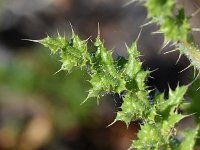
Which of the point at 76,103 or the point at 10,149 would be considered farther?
the point at 10,149

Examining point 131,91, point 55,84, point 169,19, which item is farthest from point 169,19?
point 55,84

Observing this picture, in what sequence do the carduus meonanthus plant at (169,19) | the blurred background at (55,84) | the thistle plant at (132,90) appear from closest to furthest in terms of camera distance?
1. the carduus meonanthus plant at (169,19)
2. the thistle plant at (132,90)
3. the blurred background at (55,84)

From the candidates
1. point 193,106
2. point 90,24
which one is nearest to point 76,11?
point 90,24

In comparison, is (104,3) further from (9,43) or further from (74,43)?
(74,43)

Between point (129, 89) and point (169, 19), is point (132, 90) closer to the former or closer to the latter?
point (129, 89)

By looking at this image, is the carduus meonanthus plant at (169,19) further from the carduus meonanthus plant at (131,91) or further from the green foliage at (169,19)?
the carduus meonanthus plant at (131,91)

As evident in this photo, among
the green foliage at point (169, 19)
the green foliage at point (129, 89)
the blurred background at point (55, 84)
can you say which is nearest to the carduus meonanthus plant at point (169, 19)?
the green foliage at point (169, 19)

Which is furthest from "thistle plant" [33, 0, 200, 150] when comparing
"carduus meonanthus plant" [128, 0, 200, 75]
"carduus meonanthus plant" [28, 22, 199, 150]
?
"carduus meonanthus plant" [128, 0, 200, 75]

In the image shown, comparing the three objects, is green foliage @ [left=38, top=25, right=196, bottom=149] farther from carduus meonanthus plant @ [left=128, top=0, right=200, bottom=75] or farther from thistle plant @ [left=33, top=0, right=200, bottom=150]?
carduus meonanthus plant @ [left=128, top=0, right=200, bottom=75]
